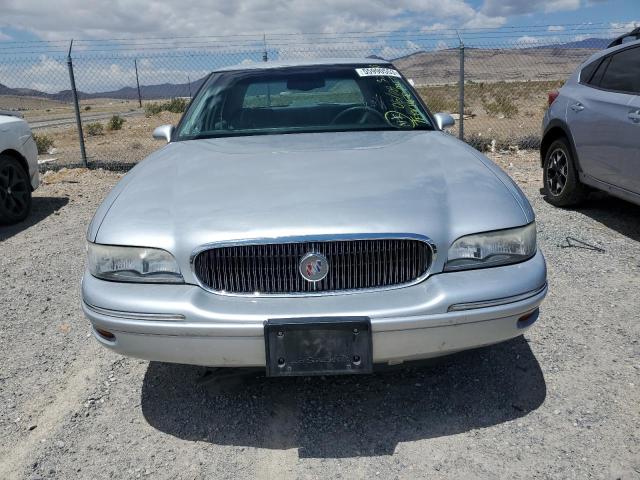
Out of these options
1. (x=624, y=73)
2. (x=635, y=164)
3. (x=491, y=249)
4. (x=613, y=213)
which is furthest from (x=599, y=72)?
(x=491, y=249)

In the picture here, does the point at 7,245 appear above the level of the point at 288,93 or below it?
below

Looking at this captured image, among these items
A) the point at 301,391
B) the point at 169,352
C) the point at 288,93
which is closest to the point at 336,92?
the point at 288,93

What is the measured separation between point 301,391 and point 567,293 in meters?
2.12

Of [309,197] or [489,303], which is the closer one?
[489,303]

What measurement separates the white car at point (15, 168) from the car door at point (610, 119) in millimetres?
5894

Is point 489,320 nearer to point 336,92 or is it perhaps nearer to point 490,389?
point 490,389

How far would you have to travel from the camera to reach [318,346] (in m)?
2.14

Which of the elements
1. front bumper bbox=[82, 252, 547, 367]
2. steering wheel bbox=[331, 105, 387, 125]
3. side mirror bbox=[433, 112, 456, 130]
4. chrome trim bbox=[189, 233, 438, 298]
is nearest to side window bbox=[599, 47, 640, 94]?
side mirror bbox=[433, 112, 456, 130]

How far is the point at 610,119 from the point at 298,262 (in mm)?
3993

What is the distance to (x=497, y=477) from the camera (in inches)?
85.7

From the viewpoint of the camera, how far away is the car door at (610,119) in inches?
187

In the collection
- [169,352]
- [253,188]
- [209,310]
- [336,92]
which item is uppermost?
[336,92]

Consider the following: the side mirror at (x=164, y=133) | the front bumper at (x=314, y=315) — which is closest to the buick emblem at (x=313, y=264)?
the front bumper at (x=314, y=315)

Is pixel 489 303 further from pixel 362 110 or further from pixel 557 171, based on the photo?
pixel 557 171
